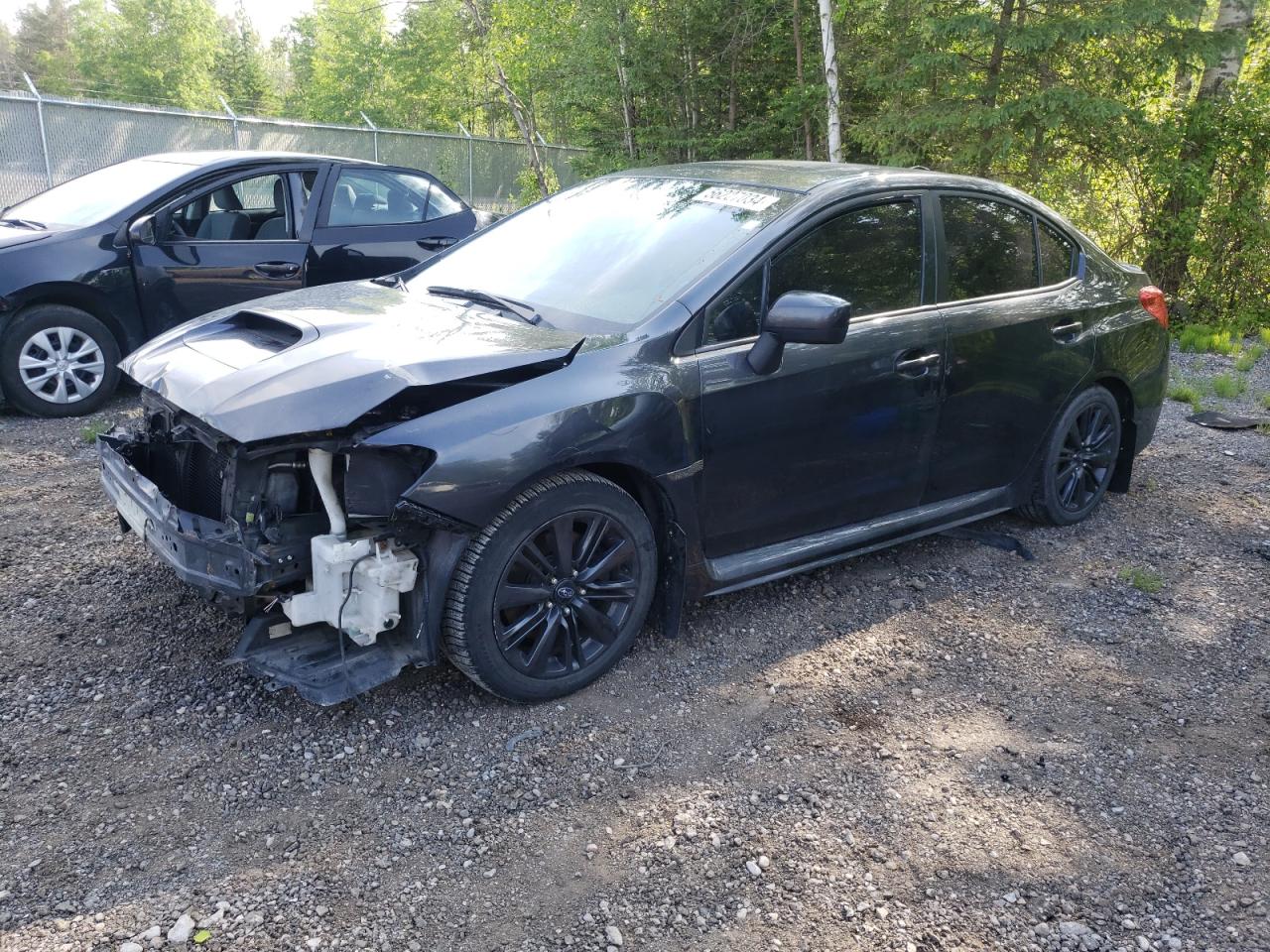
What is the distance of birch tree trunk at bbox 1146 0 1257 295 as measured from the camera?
1063 centimetres

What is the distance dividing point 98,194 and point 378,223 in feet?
6.10

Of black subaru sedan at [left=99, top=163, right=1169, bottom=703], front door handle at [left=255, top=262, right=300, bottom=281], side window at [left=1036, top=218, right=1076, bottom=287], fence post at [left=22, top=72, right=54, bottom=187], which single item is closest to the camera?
black subaru sedan at [left=99, top=163, right=1169, bottom=703]

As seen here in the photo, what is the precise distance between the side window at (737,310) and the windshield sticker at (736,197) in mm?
392

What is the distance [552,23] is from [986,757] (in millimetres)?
17556

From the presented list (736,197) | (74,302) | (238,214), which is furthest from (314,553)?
(238,214)

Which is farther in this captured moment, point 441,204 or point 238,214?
point 441,204

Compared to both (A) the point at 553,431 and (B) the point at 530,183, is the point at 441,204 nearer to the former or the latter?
(A) the point at 553,431

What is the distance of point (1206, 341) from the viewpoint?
10.3m

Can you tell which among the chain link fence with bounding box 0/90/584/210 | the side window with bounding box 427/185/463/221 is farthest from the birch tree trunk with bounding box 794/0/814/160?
the side window with bounding box 427/185/463/221

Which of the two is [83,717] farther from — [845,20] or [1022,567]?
[845,20]

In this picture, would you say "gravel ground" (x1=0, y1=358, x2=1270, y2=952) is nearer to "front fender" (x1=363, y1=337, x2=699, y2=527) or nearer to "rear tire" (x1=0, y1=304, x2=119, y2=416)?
Result: "front fender" (x1=363, y1=337, x2=699, y2=527)

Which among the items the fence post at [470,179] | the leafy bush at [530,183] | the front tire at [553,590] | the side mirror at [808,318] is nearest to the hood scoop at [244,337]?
the front tire at [553,590]

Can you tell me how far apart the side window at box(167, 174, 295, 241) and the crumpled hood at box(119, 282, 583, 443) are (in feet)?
10.7

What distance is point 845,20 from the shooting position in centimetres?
1305
